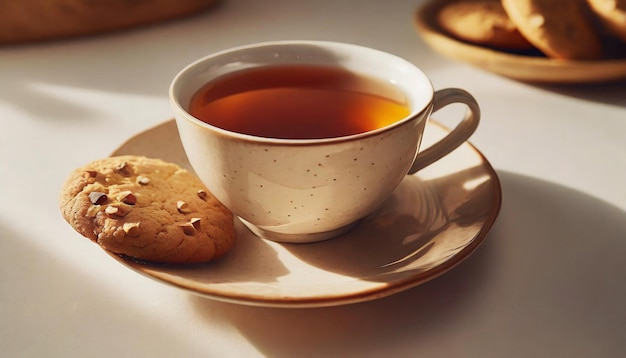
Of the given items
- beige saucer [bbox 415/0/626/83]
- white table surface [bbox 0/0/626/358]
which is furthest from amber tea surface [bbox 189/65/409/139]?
beige saucer [bbox 415/0/626/83]

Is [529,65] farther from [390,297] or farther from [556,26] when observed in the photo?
[390,297]

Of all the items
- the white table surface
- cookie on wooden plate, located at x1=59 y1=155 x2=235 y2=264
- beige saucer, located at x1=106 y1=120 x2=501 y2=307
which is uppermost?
cookie on wooden plate, located at x1=59 y1=155 x2=235 y2=264

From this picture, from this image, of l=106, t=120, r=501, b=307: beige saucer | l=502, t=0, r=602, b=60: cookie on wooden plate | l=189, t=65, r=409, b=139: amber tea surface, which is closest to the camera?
l=106, t=120, r=501, b=307: beige saucer

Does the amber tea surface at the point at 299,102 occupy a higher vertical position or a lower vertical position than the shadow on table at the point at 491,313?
higher

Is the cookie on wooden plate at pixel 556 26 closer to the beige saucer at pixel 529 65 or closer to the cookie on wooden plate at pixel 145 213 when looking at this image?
the beige saucer at pixel 529 65

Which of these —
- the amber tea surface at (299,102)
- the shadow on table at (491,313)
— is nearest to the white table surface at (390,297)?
the shadow on table at (491,313)

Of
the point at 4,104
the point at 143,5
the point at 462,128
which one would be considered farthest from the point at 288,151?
the point at 143,5

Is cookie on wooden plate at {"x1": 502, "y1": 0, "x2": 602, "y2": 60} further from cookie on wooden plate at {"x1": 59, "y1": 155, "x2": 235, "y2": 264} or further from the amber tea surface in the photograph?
cookie on wooden plate at {"x1": 59, "y1": 155, "x2": 235, "y2": 264}
